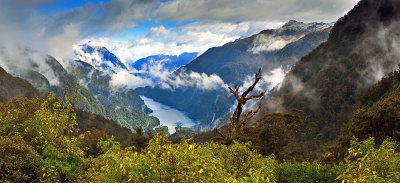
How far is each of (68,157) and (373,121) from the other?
1165 inches

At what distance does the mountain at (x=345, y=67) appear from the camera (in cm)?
13750

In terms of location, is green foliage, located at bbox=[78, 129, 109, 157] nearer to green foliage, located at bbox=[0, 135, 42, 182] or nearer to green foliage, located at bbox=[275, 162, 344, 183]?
green foliage, located at bbox=[0, 135, 42, 182]

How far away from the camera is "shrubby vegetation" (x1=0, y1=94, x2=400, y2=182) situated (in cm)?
761

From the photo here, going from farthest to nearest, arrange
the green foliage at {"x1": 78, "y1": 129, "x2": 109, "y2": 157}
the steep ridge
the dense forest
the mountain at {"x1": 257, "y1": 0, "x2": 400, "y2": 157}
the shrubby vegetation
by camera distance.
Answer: the steep ridge, the mountain at {"x1": 257, "y1": 0, "x2": 400, "y2": 157}, the green foliage at {"x1": 78, "y1": 129, "x2": 109, "y2": 157}, the dense forest, the shrubby vegetation

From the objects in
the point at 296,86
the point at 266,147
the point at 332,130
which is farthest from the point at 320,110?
the point at 266,147

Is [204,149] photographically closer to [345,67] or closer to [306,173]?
[306,173]

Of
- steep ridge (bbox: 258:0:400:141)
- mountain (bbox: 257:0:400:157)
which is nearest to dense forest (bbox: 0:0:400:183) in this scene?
steep ridge (bbox: 258:0:400:141)

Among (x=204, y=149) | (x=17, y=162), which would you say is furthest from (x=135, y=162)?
(x=17, y=162)

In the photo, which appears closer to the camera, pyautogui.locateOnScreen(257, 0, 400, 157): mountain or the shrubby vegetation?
the shrubby vegetation

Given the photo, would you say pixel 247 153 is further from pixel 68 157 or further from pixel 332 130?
pixel 332 130

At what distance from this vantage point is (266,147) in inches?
1409

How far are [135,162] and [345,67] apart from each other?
178196 millimetres

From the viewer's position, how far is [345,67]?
6201 inches

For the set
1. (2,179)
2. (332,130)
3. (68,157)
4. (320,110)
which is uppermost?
(320,110)
